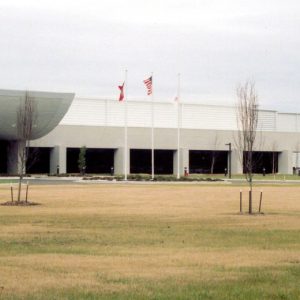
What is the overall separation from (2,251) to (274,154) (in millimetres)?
88564

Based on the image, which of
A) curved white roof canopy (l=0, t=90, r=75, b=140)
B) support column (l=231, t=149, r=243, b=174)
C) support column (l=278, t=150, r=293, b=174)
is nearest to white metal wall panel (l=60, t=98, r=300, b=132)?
support column (l=278, t=150, r=293, b=174)

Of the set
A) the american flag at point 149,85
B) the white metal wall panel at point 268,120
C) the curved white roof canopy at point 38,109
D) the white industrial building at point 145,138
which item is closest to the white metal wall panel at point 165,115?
the white industrial building at point 145,138

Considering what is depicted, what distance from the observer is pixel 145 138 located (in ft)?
300

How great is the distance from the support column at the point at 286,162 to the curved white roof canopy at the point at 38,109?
114 feet

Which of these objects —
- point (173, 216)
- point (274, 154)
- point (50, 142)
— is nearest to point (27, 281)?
point (173, 216)

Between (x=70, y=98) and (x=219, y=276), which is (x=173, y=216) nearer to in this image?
(x=219, y=276)

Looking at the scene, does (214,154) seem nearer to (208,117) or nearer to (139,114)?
(208,117)

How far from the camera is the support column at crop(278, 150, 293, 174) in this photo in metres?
101

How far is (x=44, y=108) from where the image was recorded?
7594 centimetres

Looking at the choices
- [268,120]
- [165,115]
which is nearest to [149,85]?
[165,115]

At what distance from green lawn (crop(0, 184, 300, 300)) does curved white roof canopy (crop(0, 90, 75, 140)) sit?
4748cm

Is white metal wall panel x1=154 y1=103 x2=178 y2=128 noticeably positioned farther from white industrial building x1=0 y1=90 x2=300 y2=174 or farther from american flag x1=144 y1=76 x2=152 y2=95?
american flag x1=144 y1=76 x2=152 y2=95

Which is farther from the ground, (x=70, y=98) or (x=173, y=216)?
(x=70, y=98)

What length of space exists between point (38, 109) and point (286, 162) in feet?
128
